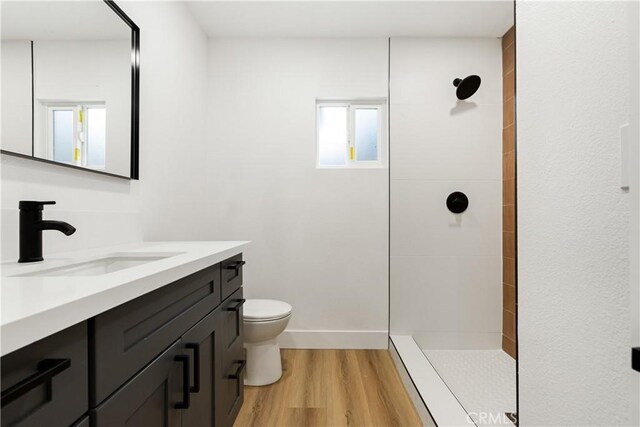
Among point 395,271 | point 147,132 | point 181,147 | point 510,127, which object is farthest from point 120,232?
point 510,127

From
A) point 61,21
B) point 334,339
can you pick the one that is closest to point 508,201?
point 334,339

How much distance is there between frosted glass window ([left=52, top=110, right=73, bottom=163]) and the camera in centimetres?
122

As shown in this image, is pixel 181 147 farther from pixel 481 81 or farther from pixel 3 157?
pixel 481 81

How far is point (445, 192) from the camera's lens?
260 cm

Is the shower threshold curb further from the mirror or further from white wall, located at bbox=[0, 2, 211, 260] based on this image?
the mirror

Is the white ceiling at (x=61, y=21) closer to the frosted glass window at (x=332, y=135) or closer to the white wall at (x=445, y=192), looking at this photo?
the frosted glass window at (x=332, y=135)

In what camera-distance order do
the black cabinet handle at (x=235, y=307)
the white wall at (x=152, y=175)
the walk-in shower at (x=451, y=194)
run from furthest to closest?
the walk-in shower at (x=451, y=194) → the black cabinet handle at (x=235, y=307) → the white wall at (x=152, y=175)

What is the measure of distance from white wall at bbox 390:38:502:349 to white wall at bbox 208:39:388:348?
16cm

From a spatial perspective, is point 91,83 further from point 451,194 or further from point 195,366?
point 451,194

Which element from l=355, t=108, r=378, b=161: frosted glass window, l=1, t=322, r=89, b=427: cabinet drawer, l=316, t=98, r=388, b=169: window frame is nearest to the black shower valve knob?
l=316, t=98, r=388, b=169: window frame

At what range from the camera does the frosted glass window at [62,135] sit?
48.0 inches

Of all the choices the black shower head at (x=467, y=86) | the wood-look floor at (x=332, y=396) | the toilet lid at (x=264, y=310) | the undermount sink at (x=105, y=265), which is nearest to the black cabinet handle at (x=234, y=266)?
the undermount sink at (x=105, y=265)

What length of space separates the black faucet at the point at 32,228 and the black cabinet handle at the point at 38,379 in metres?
0.65

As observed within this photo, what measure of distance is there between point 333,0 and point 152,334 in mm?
2281
